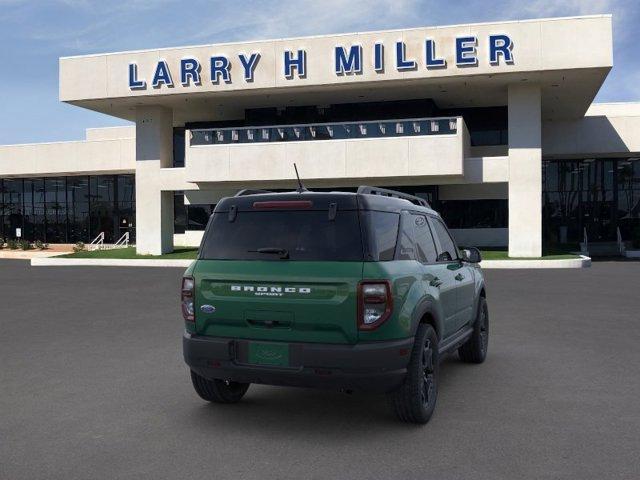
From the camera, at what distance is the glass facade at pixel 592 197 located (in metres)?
37.2

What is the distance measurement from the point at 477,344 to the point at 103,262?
2372 centimetres

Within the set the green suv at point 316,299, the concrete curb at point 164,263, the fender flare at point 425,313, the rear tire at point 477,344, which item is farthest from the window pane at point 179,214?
the fender flare at point 425,313

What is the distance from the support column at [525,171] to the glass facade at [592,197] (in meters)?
11.0

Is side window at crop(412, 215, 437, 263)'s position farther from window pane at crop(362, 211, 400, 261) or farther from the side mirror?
the side mirror

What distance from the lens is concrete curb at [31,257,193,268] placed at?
1073 inches

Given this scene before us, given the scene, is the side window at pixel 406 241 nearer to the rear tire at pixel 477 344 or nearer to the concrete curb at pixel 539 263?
the rear tire at pixel 477 344

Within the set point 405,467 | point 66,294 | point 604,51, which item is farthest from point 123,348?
point 604,51

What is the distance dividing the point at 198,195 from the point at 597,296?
2557 centimetres

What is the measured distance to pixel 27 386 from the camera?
6.55 metres

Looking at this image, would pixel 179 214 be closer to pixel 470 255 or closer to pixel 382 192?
pixel 470 255

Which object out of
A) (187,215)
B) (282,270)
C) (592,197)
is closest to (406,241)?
(282,270)

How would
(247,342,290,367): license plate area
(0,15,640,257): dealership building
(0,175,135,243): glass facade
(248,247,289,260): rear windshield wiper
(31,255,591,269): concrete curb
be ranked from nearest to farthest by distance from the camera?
1. (247,342,290,367): license plate area
2. (248,247,289,260): rear windshield wiper
3. (31,255,591,269): concrete curb
4. (0,15,640,257): dealership building
5. (0,175,135,243): glass facade

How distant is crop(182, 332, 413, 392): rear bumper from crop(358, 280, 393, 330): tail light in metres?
0.16

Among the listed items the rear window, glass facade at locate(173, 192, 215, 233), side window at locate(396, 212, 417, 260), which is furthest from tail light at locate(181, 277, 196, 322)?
glass facade at locate(173, 192, 215, 233)
